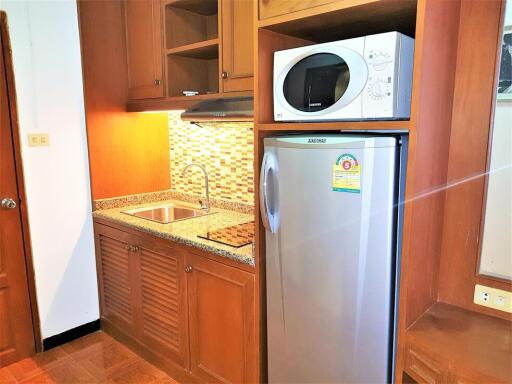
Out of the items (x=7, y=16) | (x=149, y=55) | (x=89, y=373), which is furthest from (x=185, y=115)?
(x=89, y=373)

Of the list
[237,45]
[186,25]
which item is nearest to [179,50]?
[186,25]

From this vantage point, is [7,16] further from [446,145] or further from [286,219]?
[446,145]

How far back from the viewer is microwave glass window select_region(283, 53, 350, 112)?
1454 mm

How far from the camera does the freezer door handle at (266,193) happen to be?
166cm

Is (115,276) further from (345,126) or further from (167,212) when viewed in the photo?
(345,126)

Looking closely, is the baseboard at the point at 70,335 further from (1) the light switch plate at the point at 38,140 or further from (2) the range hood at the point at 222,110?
(2) the range hood at the point at 222,110

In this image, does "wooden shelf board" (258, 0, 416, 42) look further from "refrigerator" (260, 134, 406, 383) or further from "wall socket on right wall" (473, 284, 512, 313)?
"wall socket on right wall" (473, 284, 512, 313)

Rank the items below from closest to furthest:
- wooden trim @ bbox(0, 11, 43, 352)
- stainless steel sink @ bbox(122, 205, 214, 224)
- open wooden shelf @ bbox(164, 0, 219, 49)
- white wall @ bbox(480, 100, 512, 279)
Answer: white wall @ bbox(480, 100, 512, 279), wooden trim @ bbox(0, 11, 43, 352), open wooden shelf @ bbox(164, 0, 219, 49), stainless steel sink @ bbox(122, 205, 214, 224)

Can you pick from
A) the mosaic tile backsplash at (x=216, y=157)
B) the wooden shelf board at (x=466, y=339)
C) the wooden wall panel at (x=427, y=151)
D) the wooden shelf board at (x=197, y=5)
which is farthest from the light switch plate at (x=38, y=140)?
the wooden shelf board at (x=466, y=339)

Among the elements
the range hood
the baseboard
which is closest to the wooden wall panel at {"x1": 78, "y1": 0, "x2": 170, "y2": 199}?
the range hood

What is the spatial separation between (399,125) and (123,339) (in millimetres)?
2337

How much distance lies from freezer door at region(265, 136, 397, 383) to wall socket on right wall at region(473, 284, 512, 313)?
0.43 meters

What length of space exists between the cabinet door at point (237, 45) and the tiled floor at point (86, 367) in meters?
1.76

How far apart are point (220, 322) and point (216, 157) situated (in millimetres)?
1151
